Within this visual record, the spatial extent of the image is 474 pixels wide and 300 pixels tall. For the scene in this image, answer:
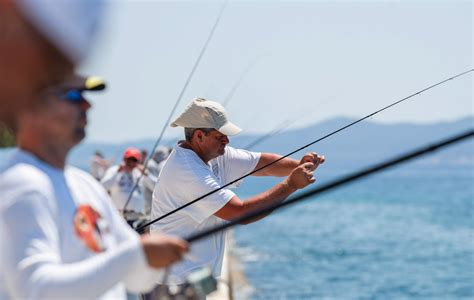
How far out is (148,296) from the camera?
5457 millimetres

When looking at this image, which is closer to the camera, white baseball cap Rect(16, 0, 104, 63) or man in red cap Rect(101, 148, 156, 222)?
white baseball cap Rect(16, 0, 104, 63)

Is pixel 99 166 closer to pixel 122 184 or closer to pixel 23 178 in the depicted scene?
pixel 122 184

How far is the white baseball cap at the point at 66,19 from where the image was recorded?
1.73m

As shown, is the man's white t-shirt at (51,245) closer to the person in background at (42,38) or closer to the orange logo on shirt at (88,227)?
the orange logo on shirt at (88,227)

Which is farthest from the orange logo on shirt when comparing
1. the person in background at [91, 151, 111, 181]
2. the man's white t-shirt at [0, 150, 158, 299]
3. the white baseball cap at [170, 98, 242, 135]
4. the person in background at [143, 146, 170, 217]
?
the person in background at [91, 151, 111, 181]

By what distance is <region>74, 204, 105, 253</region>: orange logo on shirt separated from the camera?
2533mm

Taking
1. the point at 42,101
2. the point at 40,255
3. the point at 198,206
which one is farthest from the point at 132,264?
the point at 198,206

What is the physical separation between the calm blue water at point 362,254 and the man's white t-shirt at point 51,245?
1139 centimetres

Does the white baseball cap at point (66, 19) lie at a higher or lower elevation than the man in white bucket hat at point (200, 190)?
higher

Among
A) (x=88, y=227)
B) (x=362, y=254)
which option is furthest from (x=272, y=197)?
(x=362, y=254)

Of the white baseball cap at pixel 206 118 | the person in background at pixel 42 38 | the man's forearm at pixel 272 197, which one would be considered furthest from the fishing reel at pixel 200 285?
the white baseball cap at pixel 206 118

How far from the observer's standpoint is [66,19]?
1730mm

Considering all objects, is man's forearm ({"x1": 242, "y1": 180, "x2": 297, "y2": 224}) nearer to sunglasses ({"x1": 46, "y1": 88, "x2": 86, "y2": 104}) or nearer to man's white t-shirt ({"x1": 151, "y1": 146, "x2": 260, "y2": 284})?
man's white t-shirt ({"x1": 151, "y1": 146, "x2": 260, "y2": 284})

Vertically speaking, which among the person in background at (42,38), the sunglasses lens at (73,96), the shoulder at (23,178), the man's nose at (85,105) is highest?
the person in background at (42,38)
